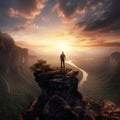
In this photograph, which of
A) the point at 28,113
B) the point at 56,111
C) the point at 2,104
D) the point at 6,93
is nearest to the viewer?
the point at 56,111

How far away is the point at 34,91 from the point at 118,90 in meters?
100

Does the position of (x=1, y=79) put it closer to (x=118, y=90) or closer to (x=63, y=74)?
(x=63, y=74)

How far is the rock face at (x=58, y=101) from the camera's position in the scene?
142ft

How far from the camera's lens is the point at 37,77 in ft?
180

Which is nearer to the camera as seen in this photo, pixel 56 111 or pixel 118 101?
pixel 56 111

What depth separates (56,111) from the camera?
142 feet

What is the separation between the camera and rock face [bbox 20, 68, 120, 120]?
4328cm

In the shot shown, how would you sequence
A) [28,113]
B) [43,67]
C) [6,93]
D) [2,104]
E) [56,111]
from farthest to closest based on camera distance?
1. [6,93]
2. [2,104]
3. [43,67]
4. [28,113]
5. [56,111]

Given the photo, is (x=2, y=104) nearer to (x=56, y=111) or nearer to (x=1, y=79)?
(x=1, y=79)

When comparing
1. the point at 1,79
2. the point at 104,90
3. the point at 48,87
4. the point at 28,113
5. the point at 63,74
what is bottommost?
the point at 104,90

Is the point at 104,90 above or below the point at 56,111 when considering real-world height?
below

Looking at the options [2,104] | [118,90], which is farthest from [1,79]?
[118,90]

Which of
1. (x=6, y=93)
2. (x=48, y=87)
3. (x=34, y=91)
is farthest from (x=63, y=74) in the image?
(x=34, y=91)

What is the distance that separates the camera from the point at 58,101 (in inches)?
1804
